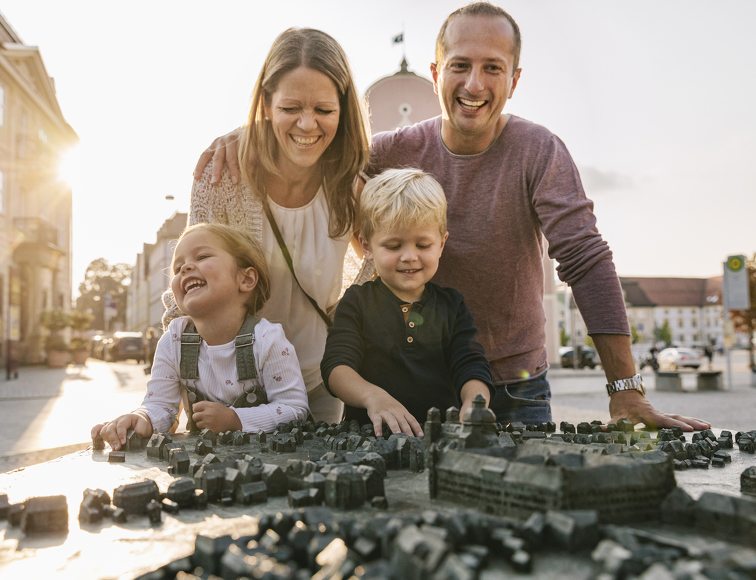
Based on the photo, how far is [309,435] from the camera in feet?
7.63

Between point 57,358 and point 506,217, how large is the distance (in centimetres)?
2376

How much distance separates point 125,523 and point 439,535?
755 millimetres

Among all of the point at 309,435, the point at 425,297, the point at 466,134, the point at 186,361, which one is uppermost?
the point at 466,134

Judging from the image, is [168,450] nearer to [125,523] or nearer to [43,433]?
[125,523]

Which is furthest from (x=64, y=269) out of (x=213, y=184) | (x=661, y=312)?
(x=661, y=312)

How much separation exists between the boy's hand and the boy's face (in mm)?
563

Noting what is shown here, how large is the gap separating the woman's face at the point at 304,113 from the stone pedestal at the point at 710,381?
15039 millimetres

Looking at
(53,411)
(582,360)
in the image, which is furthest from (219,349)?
(582,360)

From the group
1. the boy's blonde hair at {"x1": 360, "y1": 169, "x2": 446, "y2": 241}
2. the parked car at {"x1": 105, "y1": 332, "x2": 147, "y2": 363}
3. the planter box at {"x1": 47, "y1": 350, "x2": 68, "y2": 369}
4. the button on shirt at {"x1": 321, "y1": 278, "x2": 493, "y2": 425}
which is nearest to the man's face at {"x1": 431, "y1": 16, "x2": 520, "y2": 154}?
the boy's blonde hair at {"x1": 360, "y1": 169, "x2": 446, "y2": 241}

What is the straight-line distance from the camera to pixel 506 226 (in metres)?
3.18

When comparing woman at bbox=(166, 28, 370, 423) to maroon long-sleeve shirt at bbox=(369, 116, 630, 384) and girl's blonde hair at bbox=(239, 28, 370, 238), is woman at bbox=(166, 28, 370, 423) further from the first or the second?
maroon long-sleeve shirt at bbox=(369, 116, 630, 384)

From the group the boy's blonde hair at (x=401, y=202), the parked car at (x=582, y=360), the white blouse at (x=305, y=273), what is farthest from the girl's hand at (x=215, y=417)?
the parked car at (x=582, y=360)

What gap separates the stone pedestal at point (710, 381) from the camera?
49.8 feet

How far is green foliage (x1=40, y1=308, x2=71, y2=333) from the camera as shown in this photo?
2296cm
